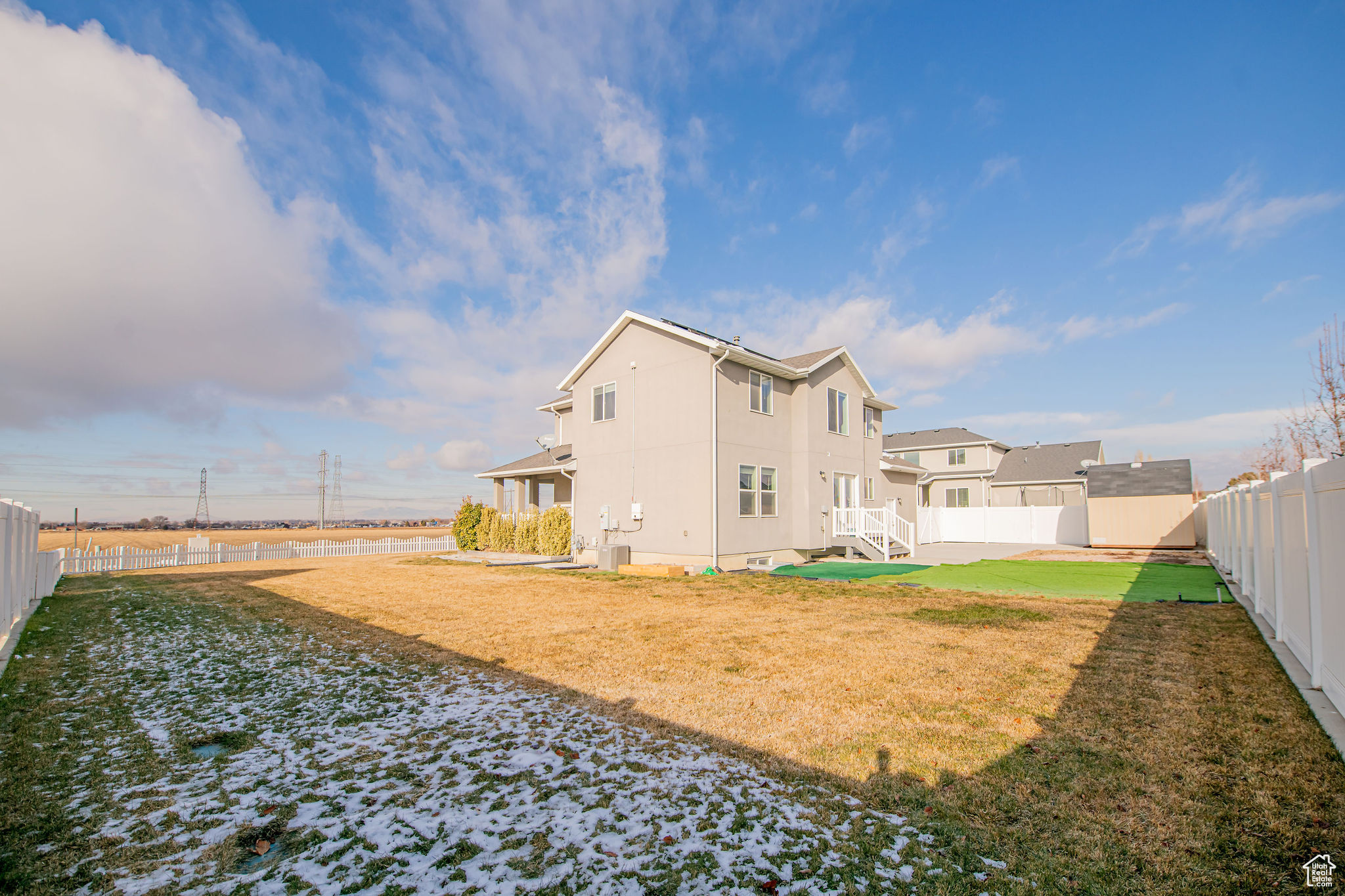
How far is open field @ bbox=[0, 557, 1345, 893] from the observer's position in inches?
109

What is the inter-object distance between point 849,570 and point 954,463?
2651 cm

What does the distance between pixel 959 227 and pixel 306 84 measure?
17.6m

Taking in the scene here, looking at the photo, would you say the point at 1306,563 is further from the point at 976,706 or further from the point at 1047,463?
the point at 1047,463

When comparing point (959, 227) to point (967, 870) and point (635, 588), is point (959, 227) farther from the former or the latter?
point (967, 870)

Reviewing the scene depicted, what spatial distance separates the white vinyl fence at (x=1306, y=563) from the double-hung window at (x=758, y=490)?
32.6 feet

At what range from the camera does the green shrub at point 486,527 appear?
2297cm

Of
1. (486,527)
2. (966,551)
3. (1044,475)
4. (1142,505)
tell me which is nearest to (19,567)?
(486,527)

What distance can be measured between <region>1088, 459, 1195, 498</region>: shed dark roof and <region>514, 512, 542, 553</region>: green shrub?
70.5 ft

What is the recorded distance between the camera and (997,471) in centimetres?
3706

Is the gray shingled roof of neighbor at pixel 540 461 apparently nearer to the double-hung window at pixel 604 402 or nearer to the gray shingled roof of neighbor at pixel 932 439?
the double-hung window at pixel 604 402

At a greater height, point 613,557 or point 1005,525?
point 1005,525

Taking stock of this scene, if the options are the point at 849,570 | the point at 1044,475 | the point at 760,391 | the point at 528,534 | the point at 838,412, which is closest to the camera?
the point at 849,570

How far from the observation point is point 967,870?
2.52 meters

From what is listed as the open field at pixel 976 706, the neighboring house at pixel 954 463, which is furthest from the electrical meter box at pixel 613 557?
the neighboring house at pixel 954 463
